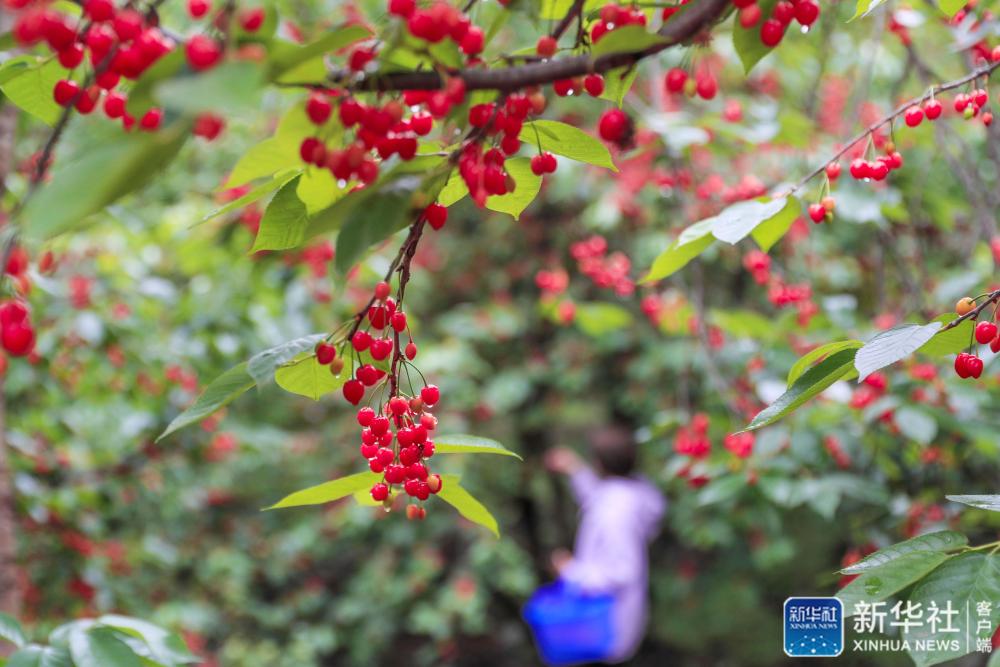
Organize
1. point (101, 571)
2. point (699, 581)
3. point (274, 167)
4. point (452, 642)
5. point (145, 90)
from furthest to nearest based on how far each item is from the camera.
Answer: point (452, 642) < point (699, 581) < point (101, 571) < point (274, 167) < point (145, 90)

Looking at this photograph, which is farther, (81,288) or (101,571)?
(101,571)

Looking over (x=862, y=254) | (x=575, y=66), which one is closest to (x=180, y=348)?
(x=575, y=66)

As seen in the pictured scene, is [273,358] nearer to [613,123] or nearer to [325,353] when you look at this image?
[325,353]

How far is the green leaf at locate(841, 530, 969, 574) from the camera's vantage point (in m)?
1.10

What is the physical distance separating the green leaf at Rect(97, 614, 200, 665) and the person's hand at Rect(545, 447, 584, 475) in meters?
4.16

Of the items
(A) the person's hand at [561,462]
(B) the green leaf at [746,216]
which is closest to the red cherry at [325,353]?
(B) the green leaf at [746,216]

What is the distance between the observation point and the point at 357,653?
592 centimetres

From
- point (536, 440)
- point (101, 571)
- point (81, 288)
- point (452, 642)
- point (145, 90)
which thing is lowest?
point (452, 642)

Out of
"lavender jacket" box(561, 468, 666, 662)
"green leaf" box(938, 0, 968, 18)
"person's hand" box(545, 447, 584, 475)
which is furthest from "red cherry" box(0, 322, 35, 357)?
"person's hand" box(545, 447, 584, 475)

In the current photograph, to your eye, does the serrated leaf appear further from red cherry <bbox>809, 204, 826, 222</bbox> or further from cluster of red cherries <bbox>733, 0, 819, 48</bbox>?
red cherry <bbox>809, 204, 826, 222</bbox>

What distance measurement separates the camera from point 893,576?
107cm

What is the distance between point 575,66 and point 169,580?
5789 mm

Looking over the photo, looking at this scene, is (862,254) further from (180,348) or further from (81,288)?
(81,288)

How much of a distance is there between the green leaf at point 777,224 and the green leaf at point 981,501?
0.55 meters
